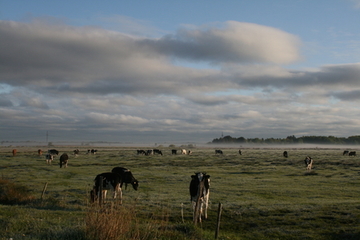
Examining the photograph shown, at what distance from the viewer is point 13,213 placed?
14.4 meters

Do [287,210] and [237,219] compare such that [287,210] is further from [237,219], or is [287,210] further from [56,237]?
[56,237]

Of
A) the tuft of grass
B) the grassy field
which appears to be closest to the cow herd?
the grassy field

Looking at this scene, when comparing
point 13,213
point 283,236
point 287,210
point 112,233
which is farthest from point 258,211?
point 13,213

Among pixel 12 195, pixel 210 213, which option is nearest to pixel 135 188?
pixel 12 195

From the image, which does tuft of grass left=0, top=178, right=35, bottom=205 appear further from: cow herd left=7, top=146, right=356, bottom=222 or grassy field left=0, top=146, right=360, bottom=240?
cow herd left=7, top=146, right=356, bottom=222

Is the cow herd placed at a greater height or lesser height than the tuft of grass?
greater

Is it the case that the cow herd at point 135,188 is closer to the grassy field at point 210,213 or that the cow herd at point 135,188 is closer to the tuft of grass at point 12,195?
the grassy field at point 210,213

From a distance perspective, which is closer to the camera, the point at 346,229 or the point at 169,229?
the point at 169,229

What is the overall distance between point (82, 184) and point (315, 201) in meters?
19.1

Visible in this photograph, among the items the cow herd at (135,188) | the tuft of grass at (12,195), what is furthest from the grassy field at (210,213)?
the cow herd at (135,188)

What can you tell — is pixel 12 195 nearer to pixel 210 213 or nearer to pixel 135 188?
pixel 135 188

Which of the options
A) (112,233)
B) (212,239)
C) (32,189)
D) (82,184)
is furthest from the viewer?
(82,184)

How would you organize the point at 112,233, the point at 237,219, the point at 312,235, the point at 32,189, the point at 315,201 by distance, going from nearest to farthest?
the point at 112,233 < the point at 312,235 < the point at 237,219 < the point at 315,201 < the point at 32,189

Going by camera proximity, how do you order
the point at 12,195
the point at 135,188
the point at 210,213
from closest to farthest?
the point at 210,213 → the point at 12,195 → the point at 135,188
